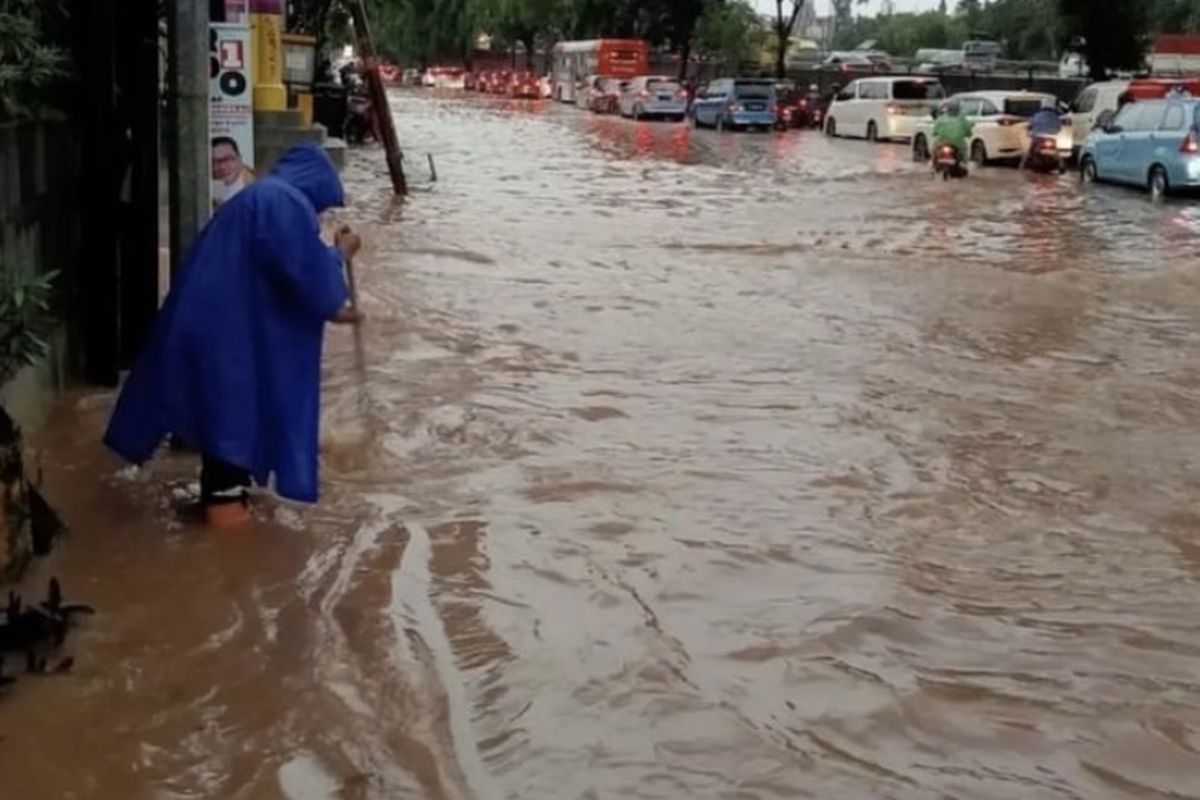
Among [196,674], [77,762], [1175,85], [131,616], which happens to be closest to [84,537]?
[131,616]

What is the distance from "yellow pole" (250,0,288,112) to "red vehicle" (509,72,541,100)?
53.4 metres

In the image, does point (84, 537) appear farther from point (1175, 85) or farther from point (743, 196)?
point (1175, 85)

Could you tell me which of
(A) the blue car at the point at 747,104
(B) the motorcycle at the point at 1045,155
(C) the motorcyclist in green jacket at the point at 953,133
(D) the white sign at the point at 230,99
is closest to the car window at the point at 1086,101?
(B) the motorcycle at the point at 1045,155

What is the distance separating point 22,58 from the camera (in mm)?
5750

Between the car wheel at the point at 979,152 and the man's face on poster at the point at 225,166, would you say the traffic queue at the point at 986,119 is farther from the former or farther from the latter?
the man's face on poster at the point at 225,166

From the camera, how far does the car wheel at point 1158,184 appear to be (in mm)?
23156

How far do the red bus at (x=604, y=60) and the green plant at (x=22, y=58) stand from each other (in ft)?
168

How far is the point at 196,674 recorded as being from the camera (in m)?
4.98

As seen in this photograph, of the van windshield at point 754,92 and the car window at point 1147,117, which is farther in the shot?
the van windshield at point 754,92

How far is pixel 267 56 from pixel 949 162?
12.8 meters

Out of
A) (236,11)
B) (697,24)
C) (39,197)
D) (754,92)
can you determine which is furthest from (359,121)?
(697,24)

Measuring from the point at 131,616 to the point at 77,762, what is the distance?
108cm

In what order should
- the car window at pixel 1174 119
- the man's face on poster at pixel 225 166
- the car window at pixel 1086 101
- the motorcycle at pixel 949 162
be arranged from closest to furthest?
the man's face on poster at pixel 225 166 < the car window at pixel 1174 119 < the motorcycle at pixel 949 162 < the car window at pixel 1086 101

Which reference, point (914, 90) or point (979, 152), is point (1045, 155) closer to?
point (979, 152)
